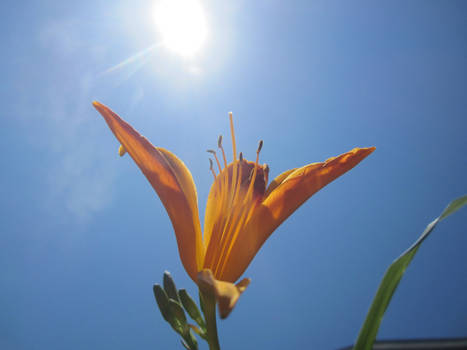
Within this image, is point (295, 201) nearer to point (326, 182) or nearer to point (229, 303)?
point (326, 182)

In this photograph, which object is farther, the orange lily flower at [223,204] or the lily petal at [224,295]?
the orange lily flower at [223,204]

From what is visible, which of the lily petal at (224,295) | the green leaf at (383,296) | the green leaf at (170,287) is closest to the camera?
the lily petal at (224,295)

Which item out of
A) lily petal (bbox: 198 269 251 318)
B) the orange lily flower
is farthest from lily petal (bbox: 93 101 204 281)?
lily petal (bbox: 198 269 251 318)

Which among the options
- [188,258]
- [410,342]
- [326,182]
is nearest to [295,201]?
[326,182]

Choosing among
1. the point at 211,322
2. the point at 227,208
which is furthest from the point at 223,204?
the point at 211,322

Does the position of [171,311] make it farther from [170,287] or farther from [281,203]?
[281,203]

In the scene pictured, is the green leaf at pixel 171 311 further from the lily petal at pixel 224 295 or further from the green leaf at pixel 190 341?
the lily petal at pixel 224 295

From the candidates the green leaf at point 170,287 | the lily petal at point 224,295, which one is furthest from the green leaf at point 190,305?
the lily petal at point 224,295
